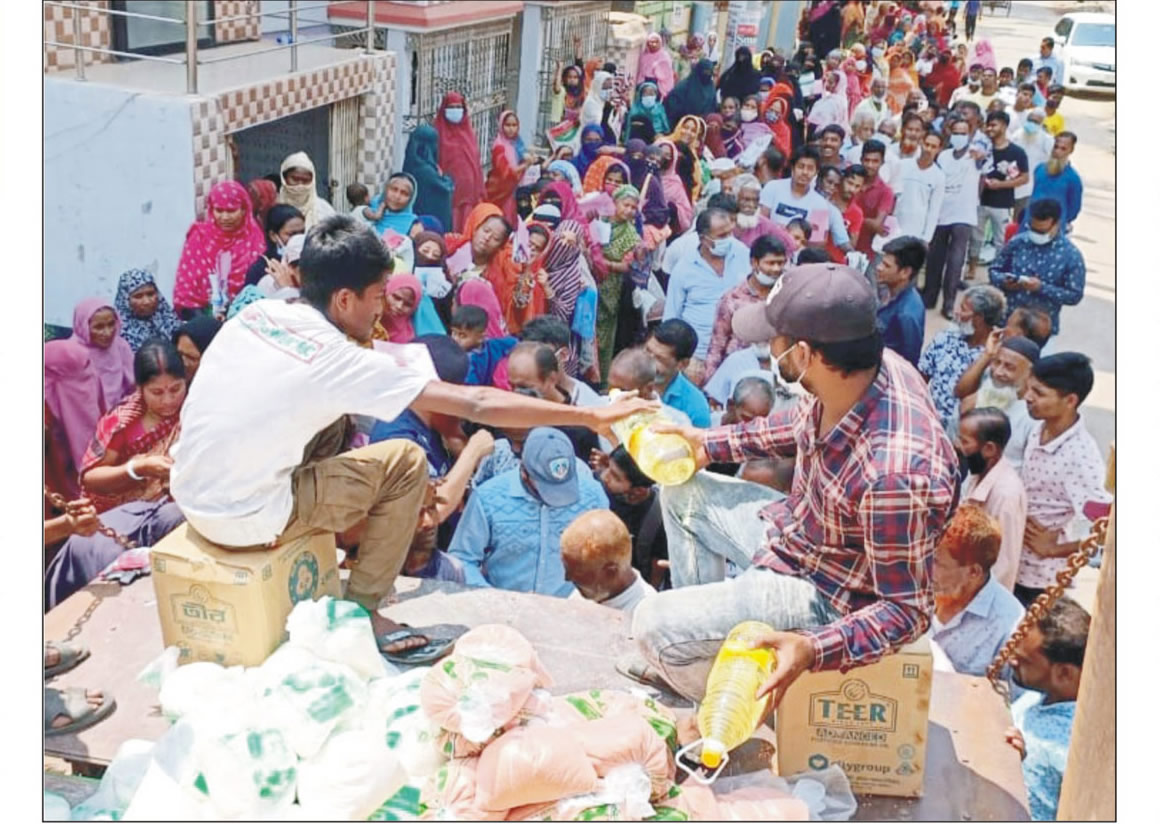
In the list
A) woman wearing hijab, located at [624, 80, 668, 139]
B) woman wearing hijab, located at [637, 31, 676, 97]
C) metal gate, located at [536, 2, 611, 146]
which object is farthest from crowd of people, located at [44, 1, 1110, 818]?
woman wearing hijab, located at [637, 31, 676, 97]

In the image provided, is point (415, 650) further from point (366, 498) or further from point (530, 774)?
point (530, 774)

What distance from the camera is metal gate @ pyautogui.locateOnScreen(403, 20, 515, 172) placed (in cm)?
1081

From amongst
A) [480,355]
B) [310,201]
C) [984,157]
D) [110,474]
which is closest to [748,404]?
[480,355]

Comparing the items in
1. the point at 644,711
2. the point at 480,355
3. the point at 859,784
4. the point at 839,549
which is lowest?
the point at 859,784

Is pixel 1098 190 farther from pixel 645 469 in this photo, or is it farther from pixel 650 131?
pixel 645 469

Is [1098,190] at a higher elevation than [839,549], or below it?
higher

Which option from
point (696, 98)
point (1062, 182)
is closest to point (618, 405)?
point (1062, 182)

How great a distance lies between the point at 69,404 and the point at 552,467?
2309mm

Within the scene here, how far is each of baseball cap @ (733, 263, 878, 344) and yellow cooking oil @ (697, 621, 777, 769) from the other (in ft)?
2.50

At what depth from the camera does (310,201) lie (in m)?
7.59

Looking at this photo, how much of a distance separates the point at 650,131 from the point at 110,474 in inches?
336

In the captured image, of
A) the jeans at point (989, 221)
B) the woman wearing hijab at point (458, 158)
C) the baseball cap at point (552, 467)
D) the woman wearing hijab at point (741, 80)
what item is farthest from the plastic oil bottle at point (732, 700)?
the woman wearing hijab at point (741, 80)

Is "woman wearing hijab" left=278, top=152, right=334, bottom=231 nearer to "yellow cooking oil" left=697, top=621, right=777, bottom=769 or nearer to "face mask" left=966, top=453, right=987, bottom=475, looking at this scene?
"face mask" left=966, top=453, right=987, bottom=475

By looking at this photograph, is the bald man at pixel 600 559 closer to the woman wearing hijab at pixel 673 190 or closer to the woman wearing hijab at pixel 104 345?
the woman wearing hijab at pixel 104 345
